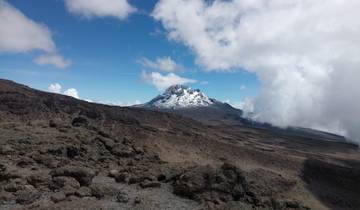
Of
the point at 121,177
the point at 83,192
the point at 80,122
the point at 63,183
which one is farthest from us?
the point at 80,122

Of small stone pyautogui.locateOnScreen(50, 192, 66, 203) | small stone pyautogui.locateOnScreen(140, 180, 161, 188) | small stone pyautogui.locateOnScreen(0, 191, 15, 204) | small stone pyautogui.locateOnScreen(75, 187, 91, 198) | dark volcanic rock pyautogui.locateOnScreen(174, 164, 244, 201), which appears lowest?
small stone pyautogui.locateOnScreen(0, 191, 15, 204)

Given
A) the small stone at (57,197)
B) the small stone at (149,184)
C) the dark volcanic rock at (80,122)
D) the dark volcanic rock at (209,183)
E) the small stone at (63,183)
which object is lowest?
the small stone at (57,197)

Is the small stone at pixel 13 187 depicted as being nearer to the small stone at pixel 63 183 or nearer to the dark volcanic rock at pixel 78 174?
the small stone at pixel 63 183

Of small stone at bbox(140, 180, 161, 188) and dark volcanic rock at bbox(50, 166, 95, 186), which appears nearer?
dark volcanic rock at bbox(50, 166, 95, 186)

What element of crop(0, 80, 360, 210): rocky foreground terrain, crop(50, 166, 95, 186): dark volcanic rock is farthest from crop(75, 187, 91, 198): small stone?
crop(50, 166, 95, 186): dark volcanic rock

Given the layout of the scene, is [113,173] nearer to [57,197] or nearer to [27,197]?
[57,197]

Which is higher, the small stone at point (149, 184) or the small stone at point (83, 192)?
the small stone at point (149, 184)

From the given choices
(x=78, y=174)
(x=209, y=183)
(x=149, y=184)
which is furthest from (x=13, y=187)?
(x=209, y=183)

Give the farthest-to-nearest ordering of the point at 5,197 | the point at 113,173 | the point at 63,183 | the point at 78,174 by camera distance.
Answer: the point at 113,173 < the point at 78,174 < the point at 63,183 < the point at 5,197

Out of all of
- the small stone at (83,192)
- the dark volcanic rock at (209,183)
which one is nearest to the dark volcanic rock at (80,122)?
the dark volcanic rock at (209,183)

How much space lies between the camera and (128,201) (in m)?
25.1

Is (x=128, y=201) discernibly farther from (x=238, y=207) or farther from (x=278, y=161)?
(x=278, y=161)

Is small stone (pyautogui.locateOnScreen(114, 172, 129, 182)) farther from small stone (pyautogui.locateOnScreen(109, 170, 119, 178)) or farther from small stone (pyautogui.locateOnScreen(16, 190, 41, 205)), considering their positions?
small stone (pyautogui.locateOnScreen(16, 190, 41, 205))

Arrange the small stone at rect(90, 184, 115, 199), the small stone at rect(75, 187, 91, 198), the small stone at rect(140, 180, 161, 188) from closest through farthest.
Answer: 1. the small stone at rect(75, 187, 91, 198)
2. the small stone at rect(90, 184, 115, 199)
3. the small stone at rect(140, 180, 161, 188)
